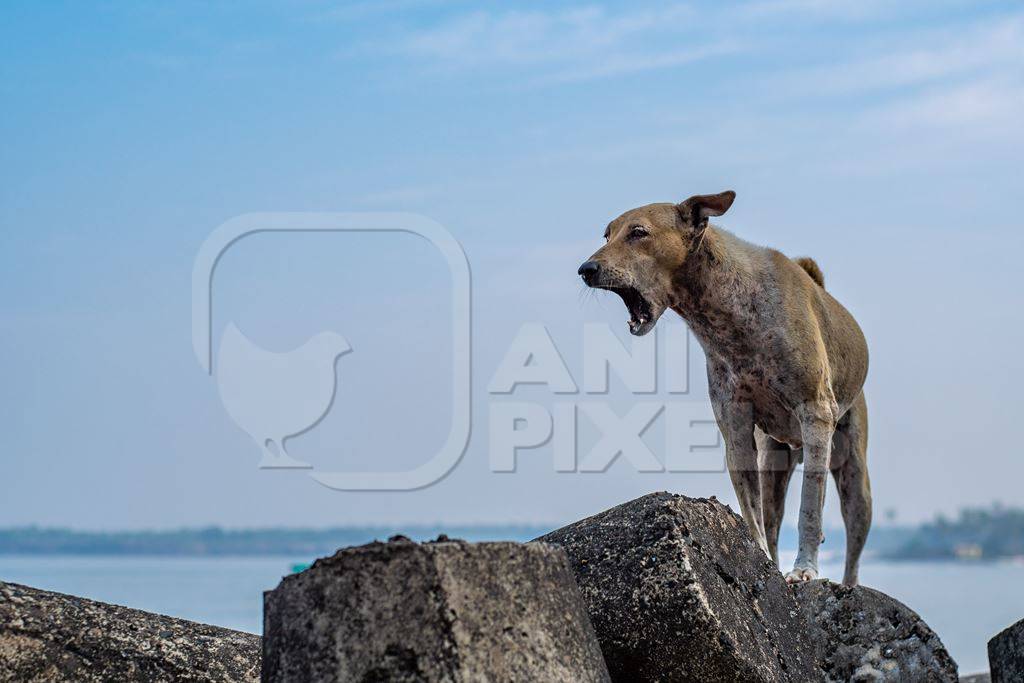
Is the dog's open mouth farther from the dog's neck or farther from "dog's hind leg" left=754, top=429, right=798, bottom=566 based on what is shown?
"dog's hind leg" left=754, top=429, right=798, bottom=566

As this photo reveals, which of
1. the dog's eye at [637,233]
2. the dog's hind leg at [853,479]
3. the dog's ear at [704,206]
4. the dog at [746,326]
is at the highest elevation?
the dog's ear at [704,206]

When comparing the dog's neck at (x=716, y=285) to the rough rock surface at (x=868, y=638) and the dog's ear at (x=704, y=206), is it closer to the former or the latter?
the dog's ear at (x=704, y=206)

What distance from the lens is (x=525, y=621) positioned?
596cm

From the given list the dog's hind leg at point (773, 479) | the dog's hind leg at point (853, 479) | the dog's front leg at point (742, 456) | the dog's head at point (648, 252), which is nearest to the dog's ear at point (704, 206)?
the dog's head at point (648, 252)

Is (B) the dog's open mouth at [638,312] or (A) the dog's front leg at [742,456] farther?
(A) the dog's front leg at [742,456]

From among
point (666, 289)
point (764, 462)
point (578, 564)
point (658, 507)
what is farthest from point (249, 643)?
point (764, 462)

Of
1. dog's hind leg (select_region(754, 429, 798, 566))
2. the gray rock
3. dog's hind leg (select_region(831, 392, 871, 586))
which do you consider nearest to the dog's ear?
dog's hind leg (select_region(754, 429, 798, 566))

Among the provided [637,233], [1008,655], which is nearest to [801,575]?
[1008,655]

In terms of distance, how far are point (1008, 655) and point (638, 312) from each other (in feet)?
10.9

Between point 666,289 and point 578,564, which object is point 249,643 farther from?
point 666,289

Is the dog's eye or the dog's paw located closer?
the dog's paw

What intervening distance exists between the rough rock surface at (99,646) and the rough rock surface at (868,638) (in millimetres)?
3526

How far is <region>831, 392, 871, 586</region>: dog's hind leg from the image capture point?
11.4 metres

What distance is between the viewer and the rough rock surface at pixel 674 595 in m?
7.29
